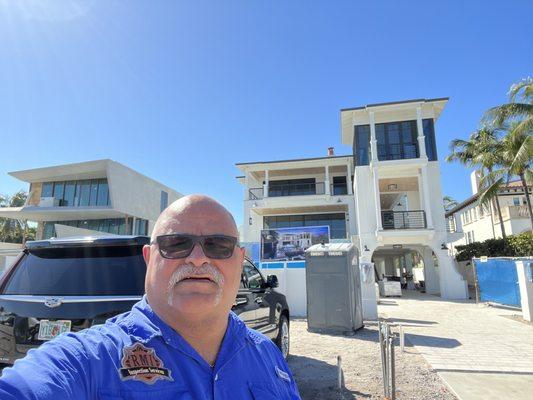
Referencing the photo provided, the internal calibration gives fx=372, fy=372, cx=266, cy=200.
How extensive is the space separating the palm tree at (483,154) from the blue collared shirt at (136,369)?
26.5 m

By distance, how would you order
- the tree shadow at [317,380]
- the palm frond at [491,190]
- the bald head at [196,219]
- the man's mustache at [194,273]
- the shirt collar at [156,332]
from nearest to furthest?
1. the shirt collar at [156,332]
2. the man's mustache at [194,273]
3. the bald head at [196,219]
4. the tree shadow at [317,380]
5. the palm frond at [491,190]

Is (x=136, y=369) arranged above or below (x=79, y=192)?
below

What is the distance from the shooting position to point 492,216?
1304 inches

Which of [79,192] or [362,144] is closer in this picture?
[362,144]

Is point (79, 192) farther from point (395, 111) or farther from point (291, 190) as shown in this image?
point (395, 111)

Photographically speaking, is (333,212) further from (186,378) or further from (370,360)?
(186,378)

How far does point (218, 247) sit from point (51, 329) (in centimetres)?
223

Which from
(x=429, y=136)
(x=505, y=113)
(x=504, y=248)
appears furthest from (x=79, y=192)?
(x=504, y=248)

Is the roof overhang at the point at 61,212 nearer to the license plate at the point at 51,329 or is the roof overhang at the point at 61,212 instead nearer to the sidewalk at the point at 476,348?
the sidewalk at the point at 476,348

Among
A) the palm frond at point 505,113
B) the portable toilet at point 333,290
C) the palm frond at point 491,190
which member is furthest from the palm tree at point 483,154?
the portable toilet at point 333,290

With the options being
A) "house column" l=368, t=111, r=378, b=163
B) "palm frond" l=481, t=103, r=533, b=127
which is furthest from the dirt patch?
"palm frond" l=481, t=103, r=533, b=127

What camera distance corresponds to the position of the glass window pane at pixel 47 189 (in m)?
28.9

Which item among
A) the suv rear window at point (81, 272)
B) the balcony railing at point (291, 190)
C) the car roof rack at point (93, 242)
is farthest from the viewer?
the balcony railing at point (291, 190)

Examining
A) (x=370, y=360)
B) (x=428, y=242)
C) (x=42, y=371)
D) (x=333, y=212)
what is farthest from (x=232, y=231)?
(x=333, y=212)
